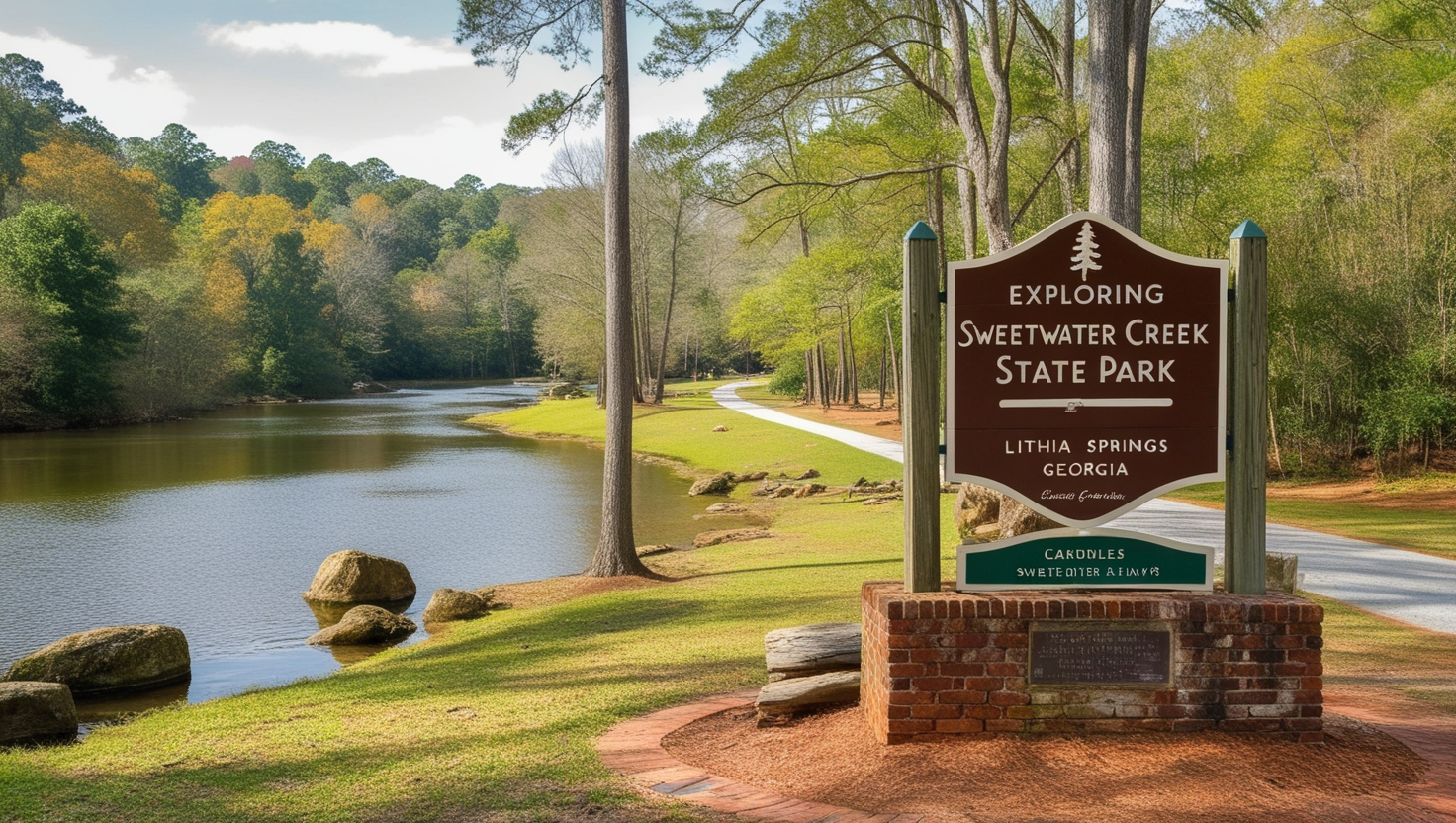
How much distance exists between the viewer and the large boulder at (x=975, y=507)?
46.1 feet

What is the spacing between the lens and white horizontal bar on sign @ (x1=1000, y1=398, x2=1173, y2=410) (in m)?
4.98

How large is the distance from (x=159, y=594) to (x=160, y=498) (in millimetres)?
10465

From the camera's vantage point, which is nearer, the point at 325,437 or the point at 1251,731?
the point at 1251,731

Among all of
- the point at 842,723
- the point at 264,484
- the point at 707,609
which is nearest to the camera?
the point at 842,723

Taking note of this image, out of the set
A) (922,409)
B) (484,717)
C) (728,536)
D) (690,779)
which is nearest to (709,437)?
(728,536)

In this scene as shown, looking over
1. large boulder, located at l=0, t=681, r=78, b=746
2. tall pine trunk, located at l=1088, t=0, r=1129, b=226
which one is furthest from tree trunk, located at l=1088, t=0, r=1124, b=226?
large boulder, located at l=0, t=681, r=78, b=746

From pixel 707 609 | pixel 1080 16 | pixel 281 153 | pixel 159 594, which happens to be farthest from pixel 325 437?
pixel 281 153

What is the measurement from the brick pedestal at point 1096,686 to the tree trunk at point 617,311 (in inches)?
328

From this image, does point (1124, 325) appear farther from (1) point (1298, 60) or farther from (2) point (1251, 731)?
(1) point (1298, 60)

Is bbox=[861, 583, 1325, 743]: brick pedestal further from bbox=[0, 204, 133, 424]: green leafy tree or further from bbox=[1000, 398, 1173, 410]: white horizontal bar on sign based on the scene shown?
bbox=[0, 204, 133, 424]: green leafy tree

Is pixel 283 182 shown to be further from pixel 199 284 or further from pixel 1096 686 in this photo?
pixel 1096 686

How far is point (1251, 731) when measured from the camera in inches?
186

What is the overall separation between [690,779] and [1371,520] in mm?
14672

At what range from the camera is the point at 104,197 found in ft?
183
